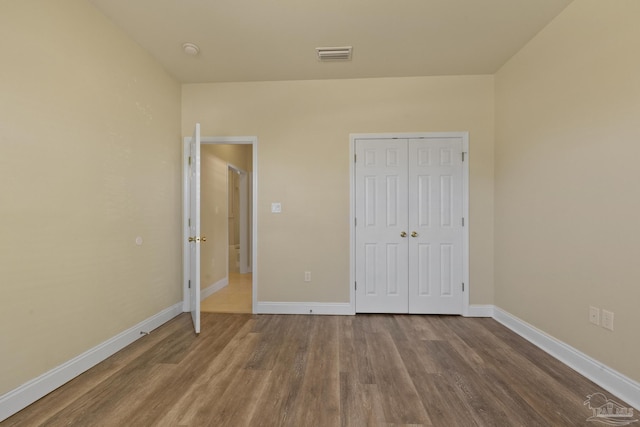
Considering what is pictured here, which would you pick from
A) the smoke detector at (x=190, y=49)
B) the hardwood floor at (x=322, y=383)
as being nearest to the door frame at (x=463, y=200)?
the hardwood floor at (x=322, y=383)

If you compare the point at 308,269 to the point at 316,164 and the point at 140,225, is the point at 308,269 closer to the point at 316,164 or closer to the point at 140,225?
the point at 316,164

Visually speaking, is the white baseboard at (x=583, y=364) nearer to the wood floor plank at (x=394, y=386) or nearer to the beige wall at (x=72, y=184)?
the wood floor plank at (x=394, y=386)

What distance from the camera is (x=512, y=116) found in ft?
9.40

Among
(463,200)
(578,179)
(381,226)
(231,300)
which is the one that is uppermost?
(578,179)

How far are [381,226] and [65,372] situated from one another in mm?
2963

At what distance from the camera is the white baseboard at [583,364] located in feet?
5.62

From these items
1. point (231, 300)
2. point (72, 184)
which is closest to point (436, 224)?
point (231, 300)

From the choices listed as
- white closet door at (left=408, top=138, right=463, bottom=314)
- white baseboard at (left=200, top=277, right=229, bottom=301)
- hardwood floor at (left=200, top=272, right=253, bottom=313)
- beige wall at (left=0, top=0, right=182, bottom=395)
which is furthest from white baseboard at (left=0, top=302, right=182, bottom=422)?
white closet door at (left=408, top=138, right=463, bottom=314)

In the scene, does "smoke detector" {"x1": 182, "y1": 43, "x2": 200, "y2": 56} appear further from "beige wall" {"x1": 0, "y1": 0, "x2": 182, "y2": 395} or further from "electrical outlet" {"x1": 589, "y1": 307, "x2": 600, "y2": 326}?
"electrical outlet" {"x1": 589, "y1": 307, "x2": 600, "y2": 326}

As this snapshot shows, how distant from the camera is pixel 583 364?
202cm

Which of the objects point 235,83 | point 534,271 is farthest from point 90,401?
point 534,271

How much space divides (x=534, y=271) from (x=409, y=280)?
3.87 feet

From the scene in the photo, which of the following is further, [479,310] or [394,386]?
[479,310]

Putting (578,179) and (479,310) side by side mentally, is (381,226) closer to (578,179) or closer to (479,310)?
(479,310)
